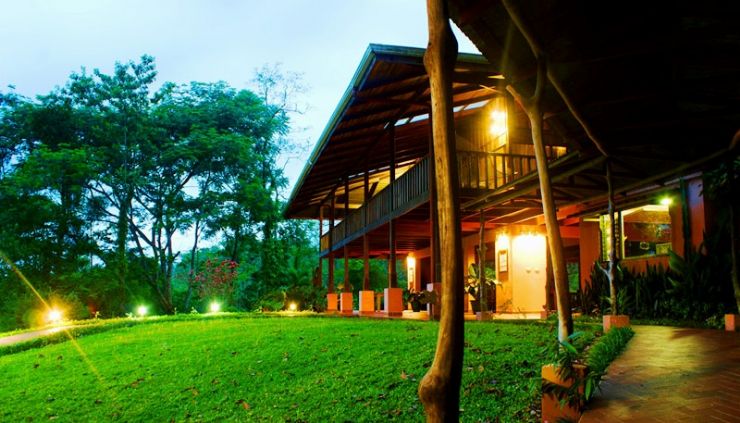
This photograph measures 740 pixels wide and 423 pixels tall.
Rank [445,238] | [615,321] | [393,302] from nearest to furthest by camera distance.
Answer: [445,238], [615,321], [393,302]

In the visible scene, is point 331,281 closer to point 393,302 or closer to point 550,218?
point 393,302

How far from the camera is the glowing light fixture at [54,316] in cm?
1912

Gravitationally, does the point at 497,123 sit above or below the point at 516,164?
above

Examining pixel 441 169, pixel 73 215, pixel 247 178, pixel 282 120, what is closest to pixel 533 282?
pixel 441 169

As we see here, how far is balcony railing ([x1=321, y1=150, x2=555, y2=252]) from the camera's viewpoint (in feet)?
42.2

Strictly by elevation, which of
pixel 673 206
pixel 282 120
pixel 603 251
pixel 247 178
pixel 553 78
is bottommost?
pixel 603 251

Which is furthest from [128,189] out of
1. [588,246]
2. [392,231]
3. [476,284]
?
[588,246]

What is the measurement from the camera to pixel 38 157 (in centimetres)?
2436

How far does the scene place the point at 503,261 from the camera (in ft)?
55.8

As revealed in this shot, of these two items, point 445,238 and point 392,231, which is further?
point 392,231

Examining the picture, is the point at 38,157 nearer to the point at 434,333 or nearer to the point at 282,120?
the point at 282,120

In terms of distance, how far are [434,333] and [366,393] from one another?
9.97 ft

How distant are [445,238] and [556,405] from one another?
1708 millimetres

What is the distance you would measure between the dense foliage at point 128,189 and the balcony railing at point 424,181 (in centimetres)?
900
